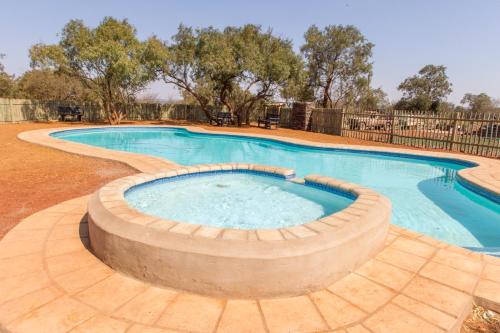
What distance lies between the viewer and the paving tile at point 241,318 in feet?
6.36

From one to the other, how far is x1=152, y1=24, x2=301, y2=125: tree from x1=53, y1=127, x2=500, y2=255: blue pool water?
5.27m

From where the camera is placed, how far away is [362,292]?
7.81ft

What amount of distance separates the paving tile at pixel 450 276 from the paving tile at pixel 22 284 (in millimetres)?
3472

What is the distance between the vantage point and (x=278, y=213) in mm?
4629

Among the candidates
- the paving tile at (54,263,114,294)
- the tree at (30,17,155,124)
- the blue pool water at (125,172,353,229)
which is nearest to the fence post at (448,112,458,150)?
the blue pool water at (125,172,353,229)

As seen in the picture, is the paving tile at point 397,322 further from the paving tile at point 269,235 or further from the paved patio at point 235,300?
the paving tile at point 269,235

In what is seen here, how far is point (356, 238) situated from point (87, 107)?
24.0 m

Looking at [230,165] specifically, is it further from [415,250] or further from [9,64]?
[9,64]

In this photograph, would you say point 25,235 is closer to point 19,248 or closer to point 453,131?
point 19,248

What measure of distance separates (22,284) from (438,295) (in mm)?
3555

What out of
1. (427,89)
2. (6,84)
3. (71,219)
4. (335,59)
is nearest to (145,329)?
(71,219)

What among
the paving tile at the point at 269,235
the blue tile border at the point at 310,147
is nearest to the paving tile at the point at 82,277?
the paving tile at the point at 269,235

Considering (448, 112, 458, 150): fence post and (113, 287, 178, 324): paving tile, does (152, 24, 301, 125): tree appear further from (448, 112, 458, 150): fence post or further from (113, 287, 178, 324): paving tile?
(113, 287, 178, 324): paving tile

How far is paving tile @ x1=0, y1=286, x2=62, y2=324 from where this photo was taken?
2026 mm
